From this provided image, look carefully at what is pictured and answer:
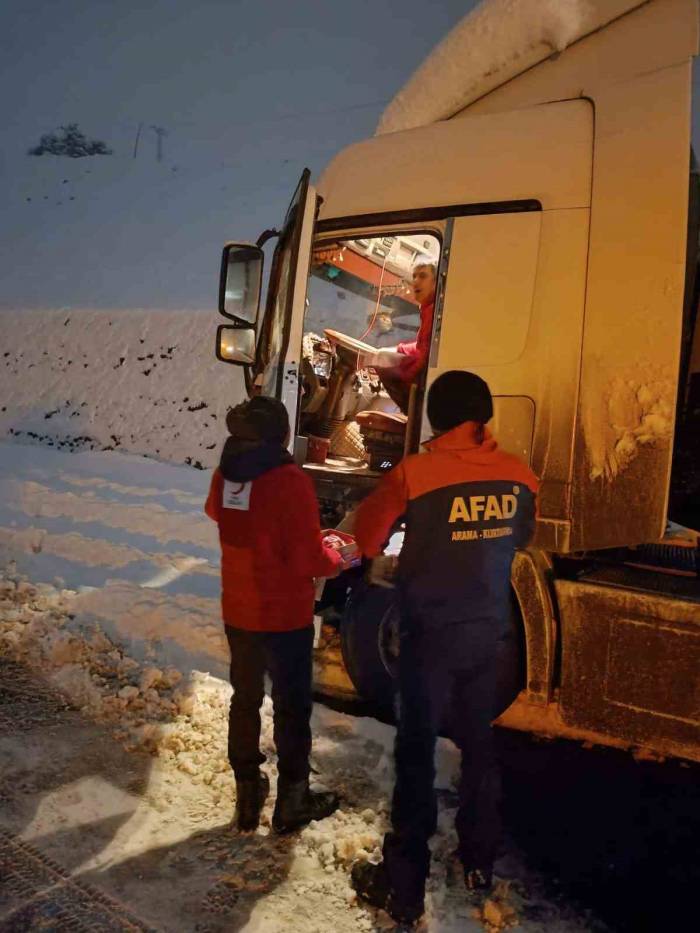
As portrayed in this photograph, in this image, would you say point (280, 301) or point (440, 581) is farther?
point (280, 301)

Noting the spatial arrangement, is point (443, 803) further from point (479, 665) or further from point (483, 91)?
point (483, 91)

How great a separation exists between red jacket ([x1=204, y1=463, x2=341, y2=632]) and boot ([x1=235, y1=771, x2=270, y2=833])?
699 millimetres

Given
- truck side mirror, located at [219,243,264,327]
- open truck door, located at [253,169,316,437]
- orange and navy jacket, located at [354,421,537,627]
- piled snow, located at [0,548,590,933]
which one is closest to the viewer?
orange and navy jacket, located at [354,421,537,627]

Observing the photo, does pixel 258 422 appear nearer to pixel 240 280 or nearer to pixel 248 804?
pixel 240 280

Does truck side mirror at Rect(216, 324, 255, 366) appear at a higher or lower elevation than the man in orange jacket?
higher

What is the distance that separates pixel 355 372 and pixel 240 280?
1.47 meters

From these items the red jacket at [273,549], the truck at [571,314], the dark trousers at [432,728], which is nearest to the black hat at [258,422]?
the red jacket at [273,549]

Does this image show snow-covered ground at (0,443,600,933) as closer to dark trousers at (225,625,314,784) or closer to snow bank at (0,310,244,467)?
dark trousers at (225,625,314,784)

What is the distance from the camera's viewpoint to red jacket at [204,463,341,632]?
238cm

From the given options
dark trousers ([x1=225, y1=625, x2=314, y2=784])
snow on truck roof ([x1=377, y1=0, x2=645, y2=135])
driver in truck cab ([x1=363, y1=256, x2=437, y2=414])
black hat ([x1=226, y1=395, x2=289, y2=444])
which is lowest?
dark trousers ([x1=225, y1=625, x2=314, y2=784])

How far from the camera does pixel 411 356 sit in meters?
3.62

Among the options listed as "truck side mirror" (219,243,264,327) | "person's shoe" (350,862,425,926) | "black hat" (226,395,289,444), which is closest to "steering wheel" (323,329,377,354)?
"truck side mirror" (219,243,264,327)

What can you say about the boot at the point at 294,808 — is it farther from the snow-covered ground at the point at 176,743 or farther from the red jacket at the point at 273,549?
the red jacket at the point at 273,549

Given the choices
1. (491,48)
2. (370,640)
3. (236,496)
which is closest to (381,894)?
(370,640)
